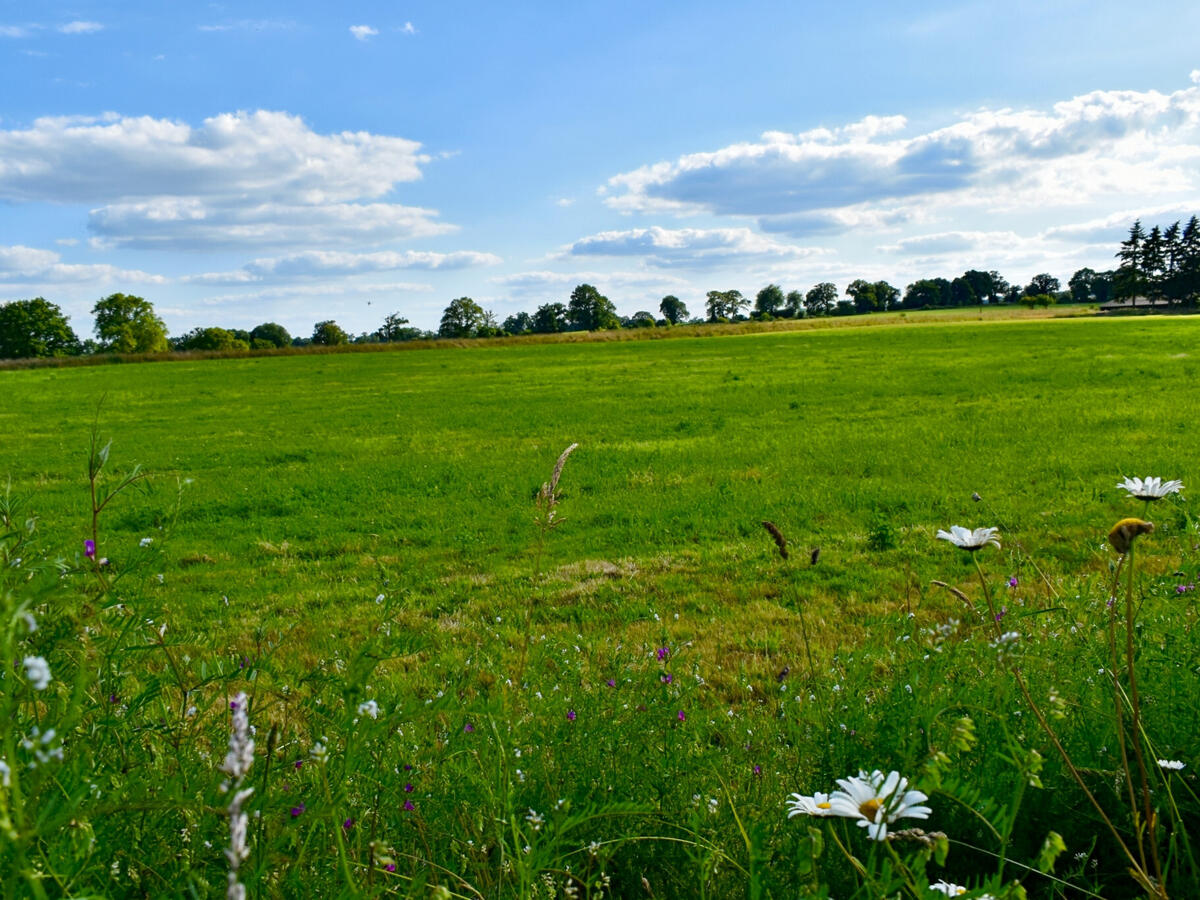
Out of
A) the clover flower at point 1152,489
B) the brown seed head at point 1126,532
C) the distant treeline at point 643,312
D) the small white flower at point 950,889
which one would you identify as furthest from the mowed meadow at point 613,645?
the distant treeline at point 643,312

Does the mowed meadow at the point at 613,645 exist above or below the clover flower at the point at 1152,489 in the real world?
below

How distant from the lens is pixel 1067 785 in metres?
2.47

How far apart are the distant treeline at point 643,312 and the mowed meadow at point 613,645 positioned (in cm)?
5895

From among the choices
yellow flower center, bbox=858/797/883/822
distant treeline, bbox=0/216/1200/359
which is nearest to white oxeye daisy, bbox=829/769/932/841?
yellow flower center, bbox=858/797/883/822

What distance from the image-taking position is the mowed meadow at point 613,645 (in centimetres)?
175

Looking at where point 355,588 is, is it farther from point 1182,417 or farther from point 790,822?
point 1182,417

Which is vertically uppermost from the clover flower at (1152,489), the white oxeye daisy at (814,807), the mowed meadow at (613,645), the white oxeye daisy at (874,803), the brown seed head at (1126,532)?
the brown seed head at (1126,532)

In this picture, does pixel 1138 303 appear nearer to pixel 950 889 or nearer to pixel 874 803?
pixel 950 889

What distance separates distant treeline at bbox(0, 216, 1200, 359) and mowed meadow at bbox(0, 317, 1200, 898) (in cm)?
5895

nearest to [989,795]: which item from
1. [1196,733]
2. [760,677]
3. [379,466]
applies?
[1196,733]

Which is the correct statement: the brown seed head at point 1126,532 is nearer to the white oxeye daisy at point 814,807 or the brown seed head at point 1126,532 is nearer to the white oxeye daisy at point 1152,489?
the white oxeye daisy at point 814,807

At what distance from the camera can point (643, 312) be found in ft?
414

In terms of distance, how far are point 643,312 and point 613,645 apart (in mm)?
123060

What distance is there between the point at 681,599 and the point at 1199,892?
16.0ft
